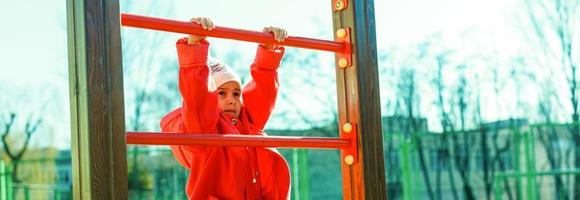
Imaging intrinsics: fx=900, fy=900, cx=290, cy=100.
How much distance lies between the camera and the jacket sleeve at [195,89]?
8.07 feet

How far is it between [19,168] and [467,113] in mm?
5181

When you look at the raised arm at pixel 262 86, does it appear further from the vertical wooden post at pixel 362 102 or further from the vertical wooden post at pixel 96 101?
the vertical wooden post at pixel 96 101

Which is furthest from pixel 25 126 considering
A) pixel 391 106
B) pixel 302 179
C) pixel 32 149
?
pixel 391 106

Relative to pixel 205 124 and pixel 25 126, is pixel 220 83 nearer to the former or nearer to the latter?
pixel 205 124

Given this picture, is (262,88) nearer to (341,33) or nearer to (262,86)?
(262,86)

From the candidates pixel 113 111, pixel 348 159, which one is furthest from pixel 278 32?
pixel 113 111

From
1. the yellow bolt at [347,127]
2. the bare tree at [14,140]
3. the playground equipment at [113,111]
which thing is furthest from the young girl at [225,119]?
the bare tree at [14,140]

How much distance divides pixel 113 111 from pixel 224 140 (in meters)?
0.37

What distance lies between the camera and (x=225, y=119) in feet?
9.04

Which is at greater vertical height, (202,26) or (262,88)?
(202,26)

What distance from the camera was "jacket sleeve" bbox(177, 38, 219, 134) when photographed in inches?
96.9

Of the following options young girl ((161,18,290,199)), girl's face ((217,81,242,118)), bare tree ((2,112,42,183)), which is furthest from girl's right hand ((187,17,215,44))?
bare tree ((2,112,42,183))

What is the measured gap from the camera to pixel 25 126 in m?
9.66

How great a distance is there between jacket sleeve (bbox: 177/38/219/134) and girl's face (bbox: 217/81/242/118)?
254 millimetres
